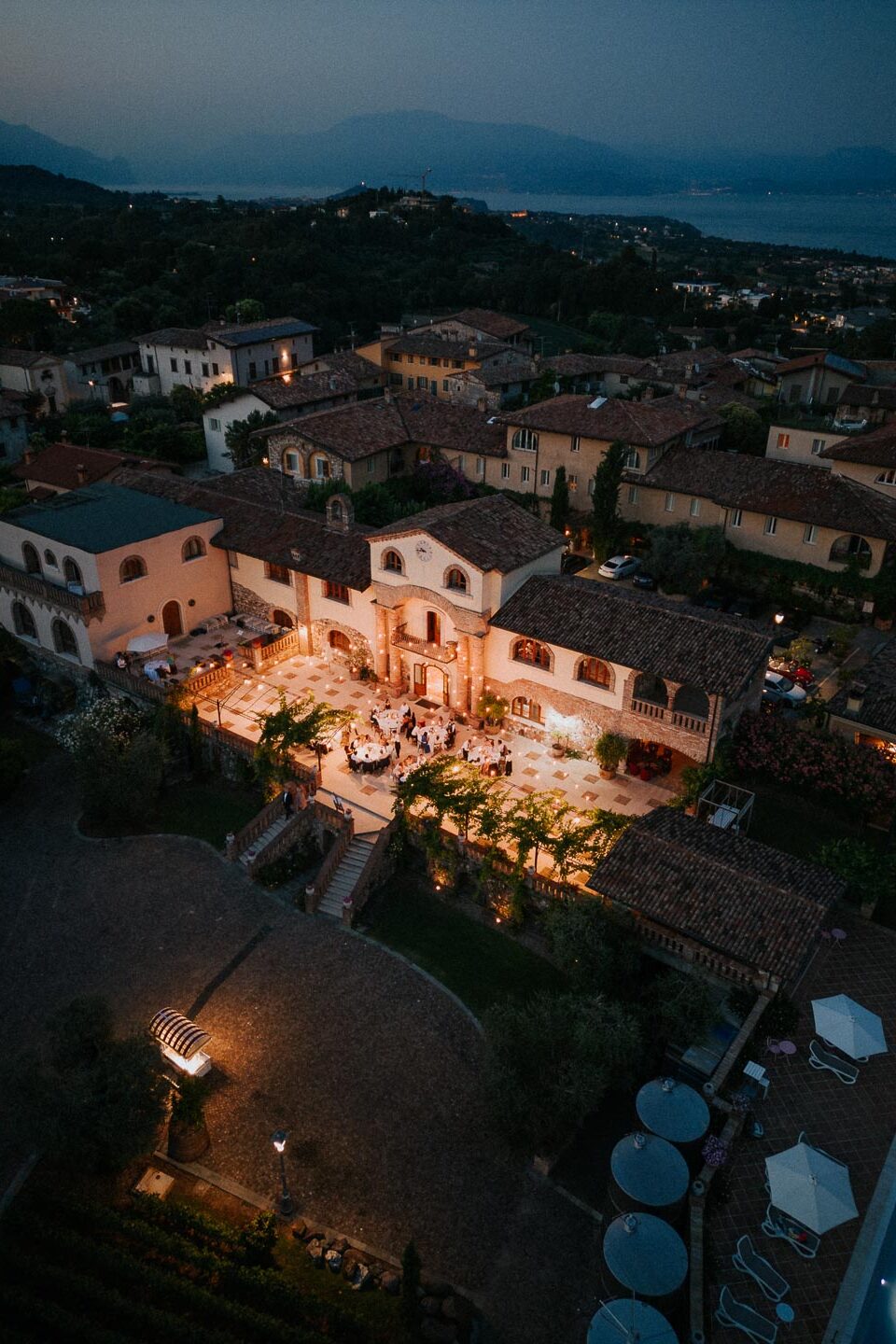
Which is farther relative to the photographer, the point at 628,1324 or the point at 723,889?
the point at 723,889

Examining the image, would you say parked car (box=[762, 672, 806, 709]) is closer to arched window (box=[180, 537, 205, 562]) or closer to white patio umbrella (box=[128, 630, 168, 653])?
white patio umbrella (box=[128, 630, 168, 653])

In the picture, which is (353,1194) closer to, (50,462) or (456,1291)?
(456,1291)

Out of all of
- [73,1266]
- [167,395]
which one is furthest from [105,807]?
[167,395]

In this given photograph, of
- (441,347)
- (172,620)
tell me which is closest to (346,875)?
(172,620)

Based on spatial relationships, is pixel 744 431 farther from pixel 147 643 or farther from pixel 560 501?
pixel 147 643

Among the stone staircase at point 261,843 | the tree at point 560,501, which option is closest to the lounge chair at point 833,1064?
the stone staircase at point 261,843
